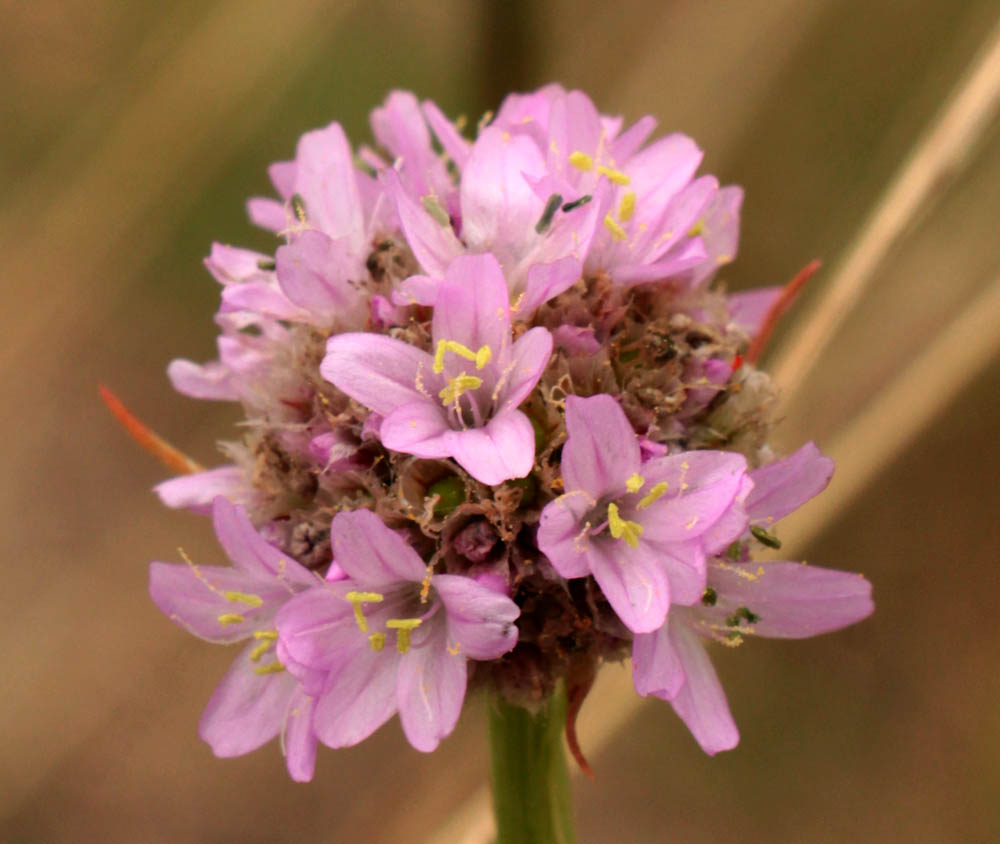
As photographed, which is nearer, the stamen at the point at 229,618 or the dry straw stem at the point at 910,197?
the stamen at the point at 229,618

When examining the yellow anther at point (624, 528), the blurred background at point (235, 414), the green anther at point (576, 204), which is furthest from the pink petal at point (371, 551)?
the blurred background at point (235, 414)

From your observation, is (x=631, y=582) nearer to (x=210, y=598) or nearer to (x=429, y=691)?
(x=429, y=691)

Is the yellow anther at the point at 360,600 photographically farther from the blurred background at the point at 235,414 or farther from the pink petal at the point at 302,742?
the blurred background at the point at 235,414

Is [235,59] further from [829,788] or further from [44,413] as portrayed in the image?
[829,788]

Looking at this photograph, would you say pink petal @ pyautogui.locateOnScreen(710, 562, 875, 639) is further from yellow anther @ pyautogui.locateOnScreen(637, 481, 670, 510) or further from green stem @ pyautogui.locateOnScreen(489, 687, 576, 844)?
green stem @ pyautogui.locateOnScreen(489, 687, 576, 844)

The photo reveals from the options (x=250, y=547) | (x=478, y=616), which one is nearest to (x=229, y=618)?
(x=250, y=547)

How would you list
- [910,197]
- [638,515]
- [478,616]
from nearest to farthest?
[478,616] < [638,515] < [910,197]
